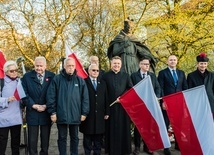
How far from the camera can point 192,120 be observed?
14.5 ft

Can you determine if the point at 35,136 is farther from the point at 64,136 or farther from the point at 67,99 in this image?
the point at 67,99

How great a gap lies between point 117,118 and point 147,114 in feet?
2.96

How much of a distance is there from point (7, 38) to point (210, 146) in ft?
49.2

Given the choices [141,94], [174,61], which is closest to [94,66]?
[141,94]

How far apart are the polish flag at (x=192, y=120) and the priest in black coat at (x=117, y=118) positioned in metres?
1.26

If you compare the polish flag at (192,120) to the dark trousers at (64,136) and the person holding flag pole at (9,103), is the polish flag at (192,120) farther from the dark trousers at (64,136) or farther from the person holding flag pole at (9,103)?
the person holding flag pole at (9,103)

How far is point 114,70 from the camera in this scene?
18.3 ft

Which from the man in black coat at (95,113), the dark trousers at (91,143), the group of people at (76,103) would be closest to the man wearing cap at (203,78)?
the group of people at (76,103)

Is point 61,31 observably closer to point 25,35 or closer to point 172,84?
point 25,35

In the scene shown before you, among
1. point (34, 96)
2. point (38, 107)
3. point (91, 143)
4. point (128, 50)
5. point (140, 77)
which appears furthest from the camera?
point (128, 50)

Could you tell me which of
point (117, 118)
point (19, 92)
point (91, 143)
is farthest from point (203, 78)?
point (19, 92)

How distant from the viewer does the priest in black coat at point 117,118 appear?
5523mm

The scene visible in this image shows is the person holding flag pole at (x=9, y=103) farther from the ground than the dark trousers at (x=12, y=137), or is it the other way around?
the person holding flag pole at (x=9, y=103)

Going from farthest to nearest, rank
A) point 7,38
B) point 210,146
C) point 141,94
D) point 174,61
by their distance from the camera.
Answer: point 7,38 → point 174,61 → point 141,94 → point 210,146
